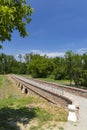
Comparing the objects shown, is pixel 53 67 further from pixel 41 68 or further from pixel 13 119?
pixel 13 119

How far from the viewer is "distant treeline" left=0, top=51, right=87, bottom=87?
41.3m

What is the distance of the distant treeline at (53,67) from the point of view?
41309mm

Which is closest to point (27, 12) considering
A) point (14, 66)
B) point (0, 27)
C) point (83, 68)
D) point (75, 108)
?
point (0, 27)

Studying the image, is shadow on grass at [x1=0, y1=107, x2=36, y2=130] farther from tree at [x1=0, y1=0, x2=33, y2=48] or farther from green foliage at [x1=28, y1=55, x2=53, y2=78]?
green foliage at [x1=28, y1=55, x2=53, y2=78]

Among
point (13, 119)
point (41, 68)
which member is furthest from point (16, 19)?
point (41, 68)

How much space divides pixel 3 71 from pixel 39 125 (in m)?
147

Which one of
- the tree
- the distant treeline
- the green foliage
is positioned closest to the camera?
the tree

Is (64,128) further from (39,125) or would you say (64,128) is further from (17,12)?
(17,12)

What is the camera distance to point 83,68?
134 ft

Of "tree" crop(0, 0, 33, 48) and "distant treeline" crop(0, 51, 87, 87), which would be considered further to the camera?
"distant treeline" crop(0, 51, 87, 87)

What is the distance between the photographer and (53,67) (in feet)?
329

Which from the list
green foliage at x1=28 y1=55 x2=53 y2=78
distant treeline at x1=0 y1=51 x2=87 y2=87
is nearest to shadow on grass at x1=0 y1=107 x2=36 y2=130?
distant treeline at x1=0 y1=51 x2=87 y2=87

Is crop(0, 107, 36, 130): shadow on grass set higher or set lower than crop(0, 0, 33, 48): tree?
lower

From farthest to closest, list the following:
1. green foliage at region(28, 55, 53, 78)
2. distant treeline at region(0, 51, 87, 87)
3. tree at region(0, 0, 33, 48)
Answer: green foliage at region(28, 55, 53, 78)
distant treeline at region(0, 51, 87, 87)
tree at region(0, 0, 33, 48)
